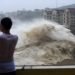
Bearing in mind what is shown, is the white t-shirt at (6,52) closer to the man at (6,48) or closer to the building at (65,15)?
the man at (6,48)

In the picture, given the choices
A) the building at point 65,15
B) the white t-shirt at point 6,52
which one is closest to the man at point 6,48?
the white t-shirt at point 6,52

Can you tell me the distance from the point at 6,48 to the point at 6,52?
1.3 inches

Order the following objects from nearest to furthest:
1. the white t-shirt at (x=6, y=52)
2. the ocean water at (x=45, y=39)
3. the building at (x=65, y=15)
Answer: the white t-shirt at (x=6, y=52) → the building at (x=65, y=15) → the ocean water at (x=45, y=39)

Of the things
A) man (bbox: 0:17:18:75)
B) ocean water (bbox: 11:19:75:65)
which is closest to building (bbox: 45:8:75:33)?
ocean water (bbox: 11:19:75:65)

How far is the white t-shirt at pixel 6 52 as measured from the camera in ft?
6.92

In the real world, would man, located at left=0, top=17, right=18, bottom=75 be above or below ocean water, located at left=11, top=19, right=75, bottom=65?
above

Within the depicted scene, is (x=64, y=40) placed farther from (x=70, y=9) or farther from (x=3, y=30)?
(x=3, y=30)

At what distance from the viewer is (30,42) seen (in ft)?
22.1

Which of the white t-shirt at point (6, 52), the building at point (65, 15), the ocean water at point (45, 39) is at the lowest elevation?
the ocean water at point (45, 39)

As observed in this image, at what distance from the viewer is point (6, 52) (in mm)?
2125

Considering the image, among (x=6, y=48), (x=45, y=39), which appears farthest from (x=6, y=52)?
(x=45, y=39)

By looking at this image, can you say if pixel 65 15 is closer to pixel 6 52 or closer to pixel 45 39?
pixel 6 52

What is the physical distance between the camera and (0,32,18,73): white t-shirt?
6.92ft

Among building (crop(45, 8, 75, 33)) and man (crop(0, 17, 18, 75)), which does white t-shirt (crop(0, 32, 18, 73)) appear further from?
building (crop(45, 8, 75, 33))
